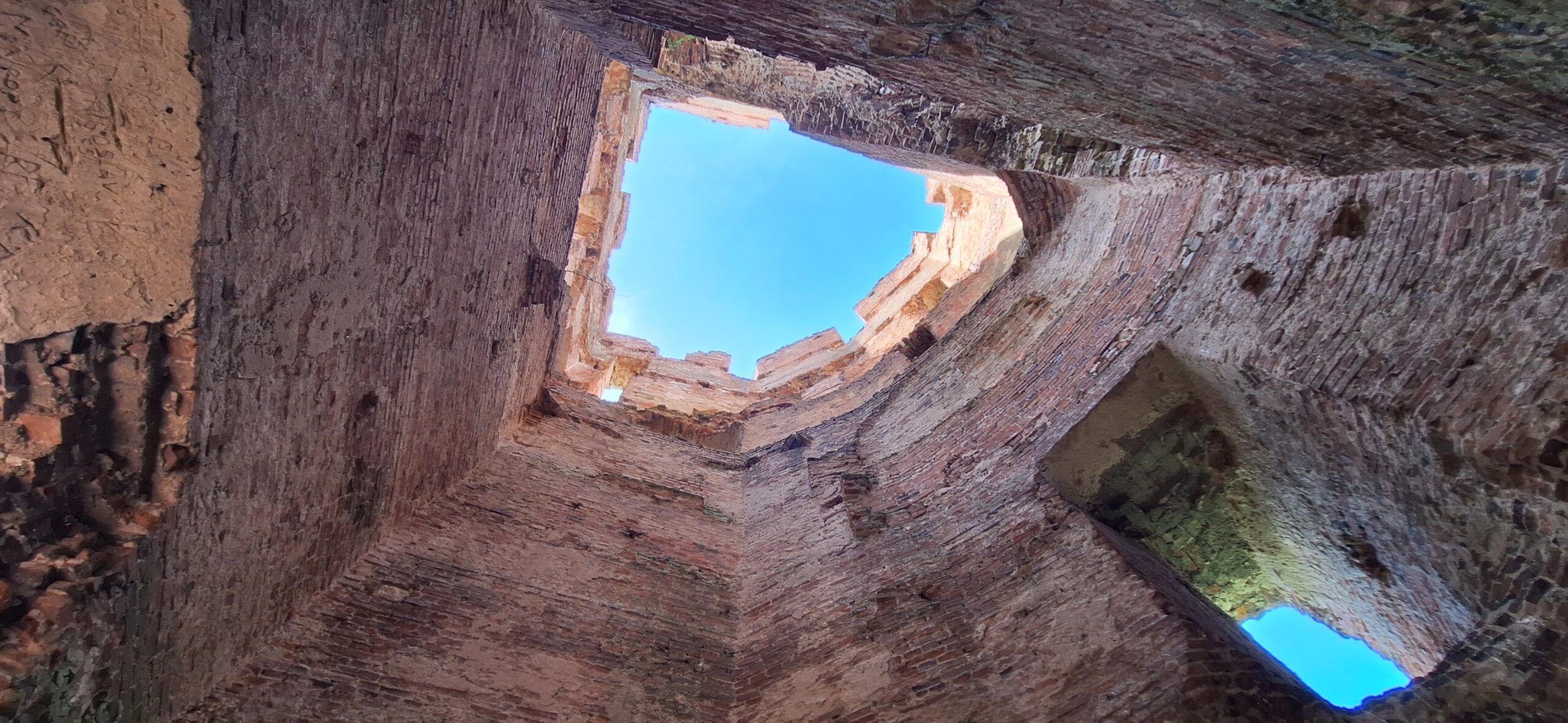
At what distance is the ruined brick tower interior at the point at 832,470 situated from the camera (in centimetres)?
235

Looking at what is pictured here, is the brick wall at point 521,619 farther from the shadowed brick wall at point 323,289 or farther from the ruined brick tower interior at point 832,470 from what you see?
the shadowed brick wall at point 323,289

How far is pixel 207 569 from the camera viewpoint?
319cm

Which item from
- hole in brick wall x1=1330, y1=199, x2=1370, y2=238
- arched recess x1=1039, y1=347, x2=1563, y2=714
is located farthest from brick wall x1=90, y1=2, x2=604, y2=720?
hole in brick wall x1=1330, y1=199, x2=1370, y2=238

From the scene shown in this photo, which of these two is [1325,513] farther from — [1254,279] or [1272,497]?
[1254,279]

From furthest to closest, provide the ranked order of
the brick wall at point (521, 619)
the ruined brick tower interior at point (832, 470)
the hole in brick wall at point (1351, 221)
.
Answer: the brick wall at point (521, 619), the hole in brick wall at point (1351, 221), the ruined brick tower interior at point (832, 470)

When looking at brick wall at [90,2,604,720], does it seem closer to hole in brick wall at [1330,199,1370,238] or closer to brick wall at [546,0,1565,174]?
brick wall at [546,0,1565,174]

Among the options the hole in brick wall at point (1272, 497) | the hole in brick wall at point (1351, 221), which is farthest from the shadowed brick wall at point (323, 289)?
the hole in brick wall at point (1351, 221)

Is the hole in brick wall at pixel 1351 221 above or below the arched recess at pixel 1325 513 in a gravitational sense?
above

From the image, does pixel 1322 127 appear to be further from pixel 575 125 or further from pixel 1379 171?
pixel 575 125

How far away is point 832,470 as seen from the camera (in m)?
6.41

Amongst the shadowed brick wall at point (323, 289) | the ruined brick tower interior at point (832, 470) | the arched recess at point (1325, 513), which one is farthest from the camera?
the shadowed brick wall at point (323, 289)

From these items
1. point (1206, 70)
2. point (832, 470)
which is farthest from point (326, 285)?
point (832, 470)

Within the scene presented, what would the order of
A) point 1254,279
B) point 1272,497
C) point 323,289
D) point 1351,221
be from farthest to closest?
point 1272,497 < point 1254,279 < point 323,289 < point 1351,221

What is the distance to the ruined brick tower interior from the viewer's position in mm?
2354
